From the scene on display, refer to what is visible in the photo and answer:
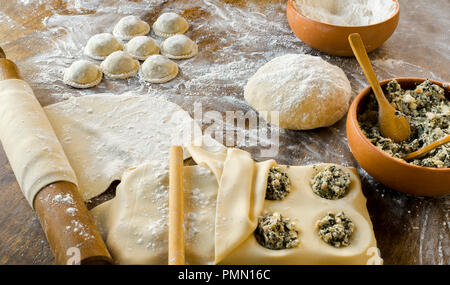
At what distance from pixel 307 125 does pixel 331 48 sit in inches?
20.6

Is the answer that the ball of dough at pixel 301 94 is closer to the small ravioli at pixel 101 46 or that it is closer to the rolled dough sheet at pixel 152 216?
the rolled dough sheet at pixel 152 216

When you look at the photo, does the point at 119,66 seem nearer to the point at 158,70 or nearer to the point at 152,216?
the point at 158,70

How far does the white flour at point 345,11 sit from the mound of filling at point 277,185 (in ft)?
3.32

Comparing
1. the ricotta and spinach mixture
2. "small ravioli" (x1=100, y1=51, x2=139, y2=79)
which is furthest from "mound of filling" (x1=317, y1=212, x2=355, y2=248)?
"small ravioli" (x1=100, y1=51, x2=139, y2=79)

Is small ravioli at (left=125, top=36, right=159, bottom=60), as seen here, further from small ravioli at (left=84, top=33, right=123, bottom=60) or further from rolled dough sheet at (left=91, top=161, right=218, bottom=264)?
rolled dough sheet at (left=91, top=161, right=218, bottom=264)

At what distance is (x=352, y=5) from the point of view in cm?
180

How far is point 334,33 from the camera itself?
160 centimetres

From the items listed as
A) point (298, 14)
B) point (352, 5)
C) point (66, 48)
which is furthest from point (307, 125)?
point (66, 48)

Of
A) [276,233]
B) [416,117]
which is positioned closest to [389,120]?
[416,117]

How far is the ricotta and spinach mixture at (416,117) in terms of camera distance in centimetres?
109

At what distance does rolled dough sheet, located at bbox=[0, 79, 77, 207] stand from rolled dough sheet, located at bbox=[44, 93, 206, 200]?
80 mm

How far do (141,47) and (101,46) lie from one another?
7.0 inches

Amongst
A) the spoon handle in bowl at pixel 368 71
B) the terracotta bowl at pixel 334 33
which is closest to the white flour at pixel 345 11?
the terracotta bowl at pixel 334 33

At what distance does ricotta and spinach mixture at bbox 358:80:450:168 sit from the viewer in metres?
1.09
